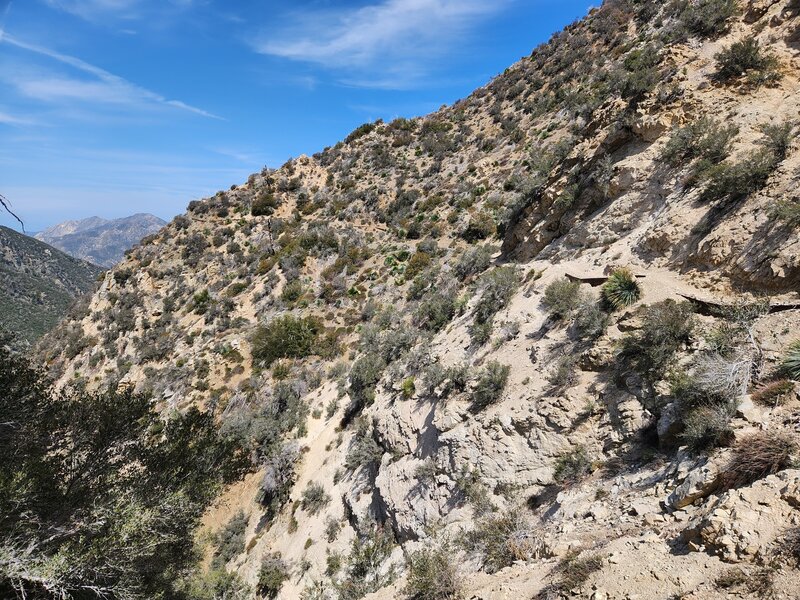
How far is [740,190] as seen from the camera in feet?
25.9

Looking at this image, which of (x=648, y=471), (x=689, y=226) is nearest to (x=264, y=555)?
(x=648, y=471)

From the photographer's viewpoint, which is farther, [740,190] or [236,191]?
[236,191]

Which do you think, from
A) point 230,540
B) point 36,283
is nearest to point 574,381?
point 230,540

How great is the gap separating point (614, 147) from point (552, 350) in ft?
24.5

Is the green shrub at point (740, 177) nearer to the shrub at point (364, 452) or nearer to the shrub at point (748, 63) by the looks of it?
the shrub at point (748, 63)

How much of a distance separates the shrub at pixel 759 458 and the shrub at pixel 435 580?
11.4 ft

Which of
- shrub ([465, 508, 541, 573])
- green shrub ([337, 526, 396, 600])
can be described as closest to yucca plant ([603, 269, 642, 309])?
shrub ([465, 508, 541, 573])

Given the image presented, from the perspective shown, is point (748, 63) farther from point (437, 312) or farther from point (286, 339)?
point (286, 339)

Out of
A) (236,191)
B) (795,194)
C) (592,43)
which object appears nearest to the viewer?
(795,194)

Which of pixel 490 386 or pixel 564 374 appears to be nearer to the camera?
pixel 564 374

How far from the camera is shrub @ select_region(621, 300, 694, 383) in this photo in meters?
6.54

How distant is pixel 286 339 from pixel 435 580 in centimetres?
1571

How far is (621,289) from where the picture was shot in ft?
26.7

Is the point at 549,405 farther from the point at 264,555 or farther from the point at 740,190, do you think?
the point at 264,555
